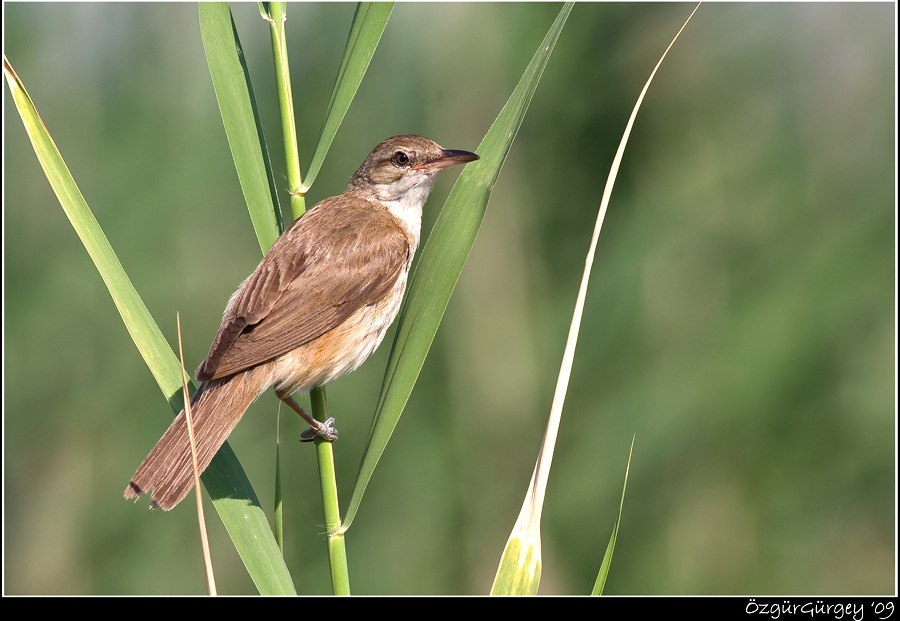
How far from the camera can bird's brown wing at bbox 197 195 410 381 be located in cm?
288

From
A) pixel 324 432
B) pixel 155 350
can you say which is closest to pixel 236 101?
pixel 155 350

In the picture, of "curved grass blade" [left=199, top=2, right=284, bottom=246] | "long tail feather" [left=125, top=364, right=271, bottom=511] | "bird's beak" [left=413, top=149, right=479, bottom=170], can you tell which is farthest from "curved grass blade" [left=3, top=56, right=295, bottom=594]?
"bird's beak" [left=413, top=149, right=479, bottom=170]

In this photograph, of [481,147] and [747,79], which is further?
[747,79]

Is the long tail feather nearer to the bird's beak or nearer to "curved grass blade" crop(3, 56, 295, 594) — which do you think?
"curved grass blade" crop(3, 56, 295, 594)

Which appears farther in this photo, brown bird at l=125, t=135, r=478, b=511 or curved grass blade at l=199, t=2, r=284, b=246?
brown bird at l=125, t=135, r=478, b=511

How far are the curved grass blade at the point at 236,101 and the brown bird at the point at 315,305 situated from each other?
0.87 feet

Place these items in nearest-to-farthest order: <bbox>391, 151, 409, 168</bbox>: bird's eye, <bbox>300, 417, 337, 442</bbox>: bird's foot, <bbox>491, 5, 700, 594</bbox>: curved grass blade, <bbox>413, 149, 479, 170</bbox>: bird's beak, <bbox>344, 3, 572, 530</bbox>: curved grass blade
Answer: <bbox>491, 5, 700, 594</bbox>: curved grass blade → <bbox>344, 3, 572, 530</bbox>: curved grass blade → <bbox>300, 417, 337, 442</bbox>: bird's foot → <bbox>413, 149, 479, 170</bbox>: bird's beak → <bbox>391, 151, 409, 168</bbox>: bird's eye

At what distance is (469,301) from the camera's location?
14.1 feet

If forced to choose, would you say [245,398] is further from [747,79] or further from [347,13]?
[747,79]

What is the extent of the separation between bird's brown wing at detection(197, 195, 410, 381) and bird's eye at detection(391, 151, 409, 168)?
10.6 inches

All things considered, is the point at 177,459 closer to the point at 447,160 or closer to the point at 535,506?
the point at 535,506

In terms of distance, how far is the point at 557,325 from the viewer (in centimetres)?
422

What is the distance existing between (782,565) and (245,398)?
2.78 m

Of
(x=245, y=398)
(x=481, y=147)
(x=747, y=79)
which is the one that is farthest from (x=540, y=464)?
(x=747, y=79)
